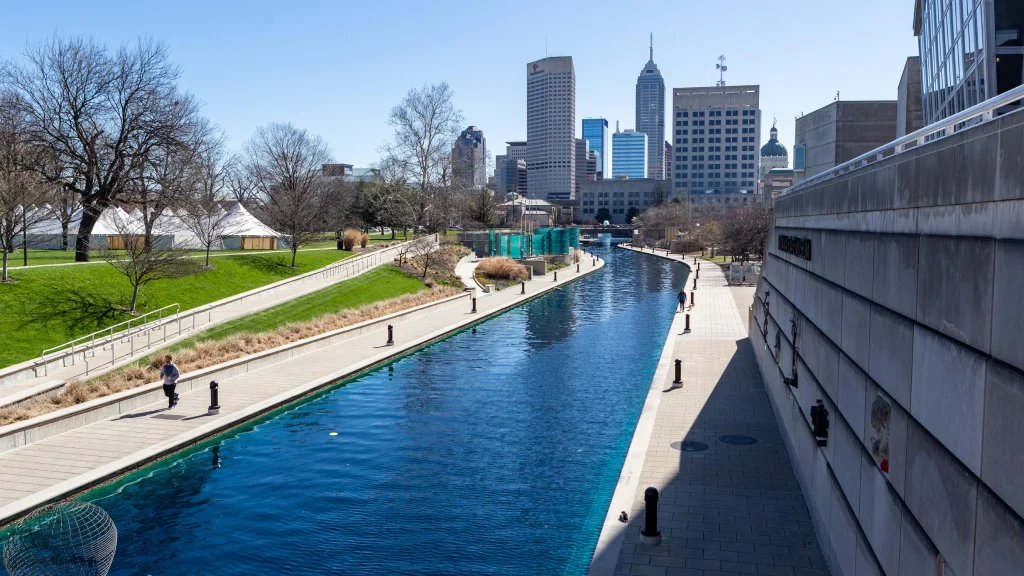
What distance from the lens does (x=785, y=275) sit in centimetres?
2020

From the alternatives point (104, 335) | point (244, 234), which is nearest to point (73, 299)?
point (104, 335)

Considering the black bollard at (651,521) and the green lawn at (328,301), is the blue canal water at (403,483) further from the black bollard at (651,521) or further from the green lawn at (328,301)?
the green lawn at (328,301)

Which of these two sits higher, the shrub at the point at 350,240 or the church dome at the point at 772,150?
the church dome at the point at 772,150

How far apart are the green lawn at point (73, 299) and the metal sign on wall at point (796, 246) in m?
22.1

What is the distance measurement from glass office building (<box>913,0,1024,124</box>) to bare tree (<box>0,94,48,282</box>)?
31.5 metres

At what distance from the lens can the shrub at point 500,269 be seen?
6031 cm

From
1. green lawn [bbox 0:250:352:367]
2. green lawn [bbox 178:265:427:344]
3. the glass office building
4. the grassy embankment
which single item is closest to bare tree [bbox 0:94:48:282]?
green lawn [bbox 0:250:352:367]

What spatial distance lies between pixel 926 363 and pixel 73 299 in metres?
30.0

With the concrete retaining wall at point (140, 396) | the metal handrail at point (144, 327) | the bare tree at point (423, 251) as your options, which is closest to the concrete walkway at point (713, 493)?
the concrete retaining wall at point (140, 396)

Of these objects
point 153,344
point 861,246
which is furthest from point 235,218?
point 861,246

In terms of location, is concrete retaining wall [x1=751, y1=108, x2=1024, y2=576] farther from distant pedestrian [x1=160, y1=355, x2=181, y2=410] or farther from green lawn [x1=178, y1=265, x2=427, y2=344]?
green lawn [x1=178, y1=265, x2=427, y2=344]

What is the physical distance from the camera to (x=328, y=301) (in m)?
39.6

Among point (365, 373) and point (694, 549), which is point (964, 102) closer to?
point (694, 549)

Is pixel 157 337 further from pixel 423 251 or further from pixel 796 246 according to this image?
pixel 423 251
